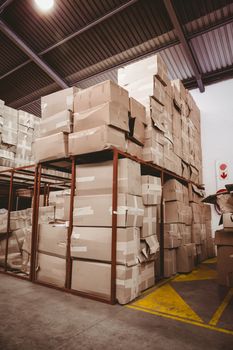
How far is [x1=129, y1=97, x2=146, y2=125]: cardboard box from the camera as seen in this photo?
148 inches

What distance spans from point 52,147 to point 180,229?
2.74 m

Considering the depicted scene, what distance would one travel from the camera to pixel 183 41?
19.8ft

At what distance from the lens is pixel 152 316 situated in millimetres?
2689

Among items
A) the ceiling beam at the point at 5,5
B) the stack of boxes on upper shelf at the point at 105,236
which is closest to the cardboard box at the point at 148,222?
the stack of boxes on upper shelf at the point at 105,236

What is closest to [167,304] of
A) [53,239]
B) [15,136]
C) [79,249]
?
[79,249]

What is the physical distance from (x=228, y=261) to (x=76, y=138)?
2.94m

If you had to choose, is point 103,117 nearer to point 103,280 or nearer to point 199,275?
point 103,280

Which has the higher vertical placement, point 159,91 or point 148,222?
point 159,91

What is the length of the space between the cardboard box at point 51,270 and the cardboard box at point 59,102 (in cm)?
220

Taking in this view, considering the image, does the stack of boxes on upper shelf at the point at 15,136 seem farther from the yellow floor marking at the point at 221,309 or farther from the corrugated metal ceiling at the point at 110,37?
the yellow floor marking at the point at 221,309

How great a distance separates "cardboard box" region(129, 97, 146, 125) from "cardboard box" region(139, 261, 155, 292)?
→ 7.03ft

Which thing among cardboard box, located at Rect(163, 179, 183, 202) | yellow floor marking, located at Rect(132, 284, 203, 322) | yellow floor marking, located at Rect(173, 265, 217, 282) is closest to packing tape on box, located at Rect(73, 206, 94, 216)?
yellow floor marking, located at Rect(132, 284, 203, 322)

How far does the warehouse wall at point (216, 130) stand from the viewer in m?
6.81

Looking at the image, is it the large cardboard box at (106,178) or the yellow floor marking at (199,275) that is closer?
the large cardboard box at (106,178)
